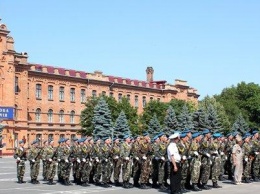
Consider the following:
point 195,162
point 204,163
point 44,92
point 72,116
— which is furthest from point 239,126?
point 195,162

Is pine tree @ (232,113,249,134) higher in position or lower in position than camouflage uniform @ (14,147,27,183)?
higher

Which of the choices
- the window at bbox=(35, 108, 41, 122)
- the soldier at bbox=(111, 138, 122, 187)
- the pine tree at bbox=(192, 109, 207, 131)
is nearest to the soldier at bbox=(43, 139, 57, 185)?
the soldier at bbox=(111, 138, 122, 187)

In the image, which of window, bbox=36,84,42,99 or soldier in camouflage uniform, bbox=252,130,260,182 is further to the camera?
window, bbox=36,84,42,99

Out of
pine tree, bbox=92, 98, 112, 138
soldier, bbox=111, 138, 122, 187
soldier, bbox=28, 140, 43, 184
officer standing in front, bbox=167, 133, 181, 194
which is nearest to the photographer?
officer standing in front, bbox=167, 133, 181, 194

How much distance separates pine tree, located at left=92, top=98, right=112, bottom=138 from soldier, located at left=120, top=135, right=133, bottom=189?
37.2 meters

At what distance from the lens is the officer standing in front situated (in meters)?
14.7

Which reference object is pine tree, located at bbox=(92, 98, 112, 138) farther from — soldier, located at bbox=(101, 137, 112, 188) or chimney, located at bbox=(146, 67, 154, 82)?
soldier, located at bbox=(101, 137, 112, 188)

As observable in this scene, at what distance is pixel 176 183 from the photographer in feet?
49.5

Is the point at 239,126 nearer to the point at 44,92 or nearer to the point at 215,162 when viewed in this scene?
the point at 44,92

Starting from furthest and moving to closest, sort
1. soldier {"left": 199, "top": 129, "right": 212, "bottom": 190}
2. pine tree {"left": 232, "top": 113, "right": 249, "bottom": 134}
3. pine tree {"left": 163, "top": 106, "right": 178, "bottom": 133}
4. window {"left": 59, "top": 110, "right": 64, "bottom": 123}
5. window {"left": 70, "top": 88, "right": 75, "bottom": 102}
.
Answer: window {"left": 70, "top": 88, "right": 75, "bottom": 102}
window {"left": 59, "top": 110, "right": 64, "bottom": 123}
pine tree {"left": 163, "top": 106, "right": 178, "bottom": 133}
pine tree {"left": 232, "top": 113, "right": 249, "bottom": 134}
soldier {"left": 199, "top": 129, "right": 212, "bottom": 190}

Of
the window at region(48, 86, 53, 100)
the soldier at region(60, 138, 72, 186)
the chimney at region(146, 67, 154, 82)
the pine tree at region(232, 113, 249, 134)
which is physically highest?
the chimney at region(146, 67, 154, 82)

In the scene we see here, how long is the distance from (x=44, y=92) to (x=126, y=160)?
48320 millimetres

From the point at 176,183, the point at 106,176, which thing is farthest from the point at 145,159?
the point at 176,183

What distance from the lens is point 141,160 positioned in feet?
59.2
